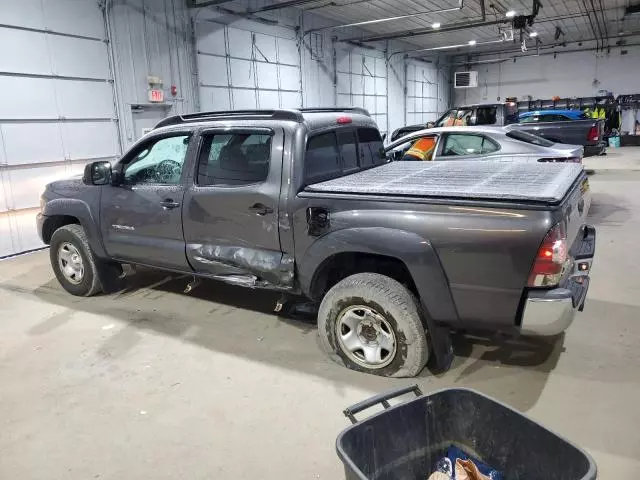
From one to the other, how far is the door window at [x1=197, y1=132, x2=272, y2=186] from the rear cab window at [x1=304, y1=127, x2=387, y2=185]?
332mm

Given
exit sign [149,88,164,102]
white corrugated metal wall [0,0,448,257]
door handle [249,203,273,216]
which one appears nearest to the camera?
door handle [249,203,273,216]

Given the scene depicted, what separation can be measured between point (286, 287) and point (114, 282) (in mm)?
2399

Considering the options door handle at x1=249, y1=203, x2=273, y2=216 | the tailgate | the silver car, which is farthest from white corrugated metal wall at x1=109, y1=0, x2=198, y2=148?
the tailgate

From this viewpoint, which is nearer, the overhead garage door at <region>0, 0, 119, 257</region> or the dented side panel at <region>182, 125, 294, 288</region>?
the dented side panel at <region>182, 125, 294, 288</region>

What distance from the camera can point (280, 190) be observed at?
3.42m

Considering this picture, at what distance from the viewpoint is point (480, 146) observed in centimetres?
752

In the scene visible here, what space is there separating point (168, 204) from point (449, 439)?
287 cm

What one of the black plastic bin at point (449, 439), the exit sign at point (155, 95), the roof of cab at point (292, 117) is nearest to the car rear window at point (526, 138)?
the roof of cab at point (292, 117)

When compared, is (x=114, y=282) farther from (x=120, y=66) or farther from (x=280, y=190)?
(x=120, y=66)

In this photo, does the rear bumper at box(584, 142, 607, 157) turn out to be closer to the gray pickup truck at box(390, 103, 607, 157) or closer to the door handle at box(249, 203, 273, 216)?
the gray pickup truck at box(390, 103, 607, 157)

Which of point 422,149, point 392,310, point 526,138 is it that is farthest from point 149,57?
point 392,310

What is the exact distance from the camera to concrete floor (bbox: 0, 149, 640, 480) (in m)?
2.59

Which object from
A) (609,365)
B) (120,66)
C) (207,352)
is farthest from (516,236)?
(120,66)

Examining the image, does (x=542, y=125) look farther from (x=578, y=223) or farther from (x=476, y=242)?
(x=476, y=242)
